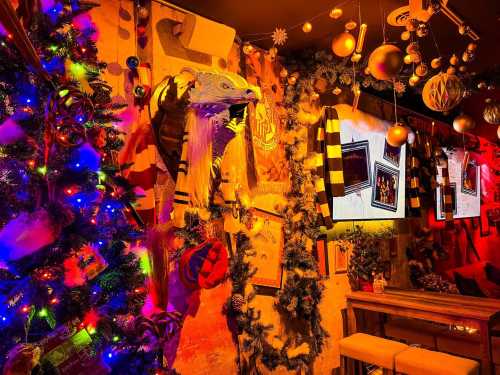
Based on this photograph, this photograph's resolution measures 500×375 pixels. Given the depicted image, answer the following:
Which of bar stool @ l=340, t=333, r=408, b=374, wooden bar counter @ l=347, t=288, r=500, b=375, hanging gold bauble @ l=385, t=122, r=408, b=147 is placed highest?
hanging gold bauble @ l=385, t=122, r=408, b=147

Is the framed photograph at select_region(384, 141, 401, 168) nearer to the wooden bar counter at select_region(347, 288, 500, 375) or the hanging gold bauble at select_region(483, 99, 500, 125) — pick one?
the hanging gold bauble at select_region(483, 99, 500, 125)

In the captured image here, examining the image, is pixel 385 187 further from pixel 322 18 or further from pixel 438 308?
pixel 322 18

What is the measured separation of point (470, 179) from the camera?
627cm

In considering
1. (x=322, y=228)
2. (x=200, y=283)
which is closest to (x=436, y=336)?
(x=322, y=228)

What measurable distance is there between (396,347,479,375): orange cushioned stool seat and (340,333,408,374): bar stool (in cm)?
7

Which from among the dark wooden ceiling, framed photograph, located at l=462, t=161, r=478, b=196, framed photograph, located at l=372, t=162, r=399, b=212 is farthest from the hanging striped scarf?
framed photograph, located at l=462, t=161, r=478, b=196

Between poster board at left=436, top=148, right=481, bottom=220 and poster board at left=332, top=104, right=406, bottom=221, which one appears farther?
poster board at left=436, top=148, right=481, bottom=220

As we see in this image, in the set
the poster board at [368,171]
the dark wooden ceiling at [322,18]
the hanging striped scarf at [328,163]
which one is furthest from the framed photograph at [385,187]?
the dark wooden ceiling at [322,18]

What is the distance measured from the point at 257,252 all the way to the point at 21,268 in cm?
197

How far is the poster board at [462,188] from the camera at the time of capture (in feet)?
18.4

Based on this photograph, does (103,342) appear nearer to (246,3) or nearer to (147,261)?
(147,261)

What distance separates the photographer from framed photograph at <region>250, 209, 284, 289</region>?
10.1 feet

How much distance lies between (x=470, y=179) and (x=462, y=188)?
17.5 inches

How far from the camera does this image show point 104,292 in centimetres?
163
